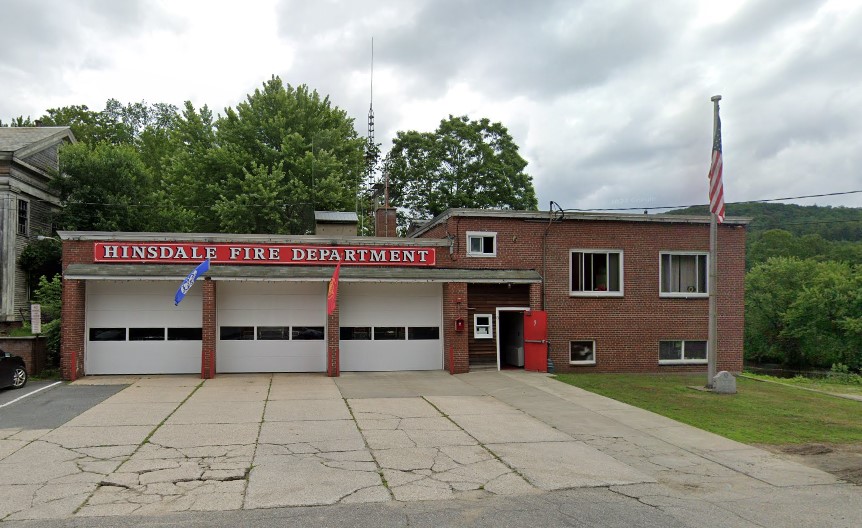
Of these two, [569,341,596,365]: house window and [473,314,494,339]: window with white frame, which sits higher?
[473,314,494,339]: window with white frame

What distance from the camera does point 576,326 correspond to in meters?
22.9

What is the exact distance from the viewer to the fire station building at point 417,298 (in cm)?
1941

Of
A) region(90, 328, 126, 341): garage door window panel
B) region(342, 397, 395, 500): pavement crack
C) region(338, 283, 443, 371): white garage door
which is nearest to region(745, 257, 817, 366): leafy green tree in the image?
region(338, 283, 443, 371): white garage door

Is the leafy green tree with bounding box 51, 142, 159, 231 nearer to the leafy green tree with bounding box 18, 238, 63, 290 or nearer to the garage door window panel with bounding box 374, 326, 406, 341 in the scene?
the leafy green tree with bounding box 18, 238, 63, 290

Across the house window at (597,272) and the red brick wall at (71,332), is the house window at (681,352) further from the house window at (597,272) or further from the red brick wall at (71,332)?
the red brick wall at (71,332)

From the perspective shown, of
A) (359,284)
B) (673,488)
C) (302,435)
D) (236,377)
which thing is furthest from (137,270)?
(673,488)

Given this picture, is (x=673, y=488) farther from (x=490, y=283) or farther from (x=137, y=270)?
(x=137, y=270)

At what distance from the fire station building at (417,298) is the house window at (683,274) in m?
0.05

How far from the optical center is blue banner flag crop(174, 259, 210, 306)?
17094 mm

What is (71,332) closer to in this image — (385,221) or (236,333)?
(236,333)

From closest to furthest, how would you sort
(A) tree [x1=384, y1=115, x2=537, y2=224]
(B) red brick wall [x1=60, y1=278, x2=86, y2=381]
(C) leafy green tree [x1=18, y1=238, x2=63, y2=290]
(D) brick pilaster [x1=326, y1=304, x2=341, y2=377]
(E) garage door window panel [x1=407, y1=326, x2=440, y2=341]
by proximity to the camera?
1. (B) red brick wall [x1=60, y1=278, x2=86, y2=381]
2. (D) brick pilaster [x1=326, y1=304, x2=341, y2=377]
3. (E) garage door window panel [x1=407, y1=326, x2=440, y2=341]
4. (C) leafy green tree [x1=18, y1=238, x2=63, y2=290]
5. (A) tree [x1=384, y1=115, x2=537, y2=224]

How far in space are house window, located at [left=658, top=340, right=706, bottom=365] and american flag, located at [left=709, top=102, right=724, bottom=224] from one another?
24.7 ft

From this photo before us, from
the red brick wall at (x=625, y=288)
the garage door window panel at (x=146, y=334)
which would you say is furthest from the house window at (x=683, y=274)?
the garage door window panel at (x=146, y=334)

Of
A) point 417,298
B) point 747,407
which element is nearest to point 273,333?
point 417,298
